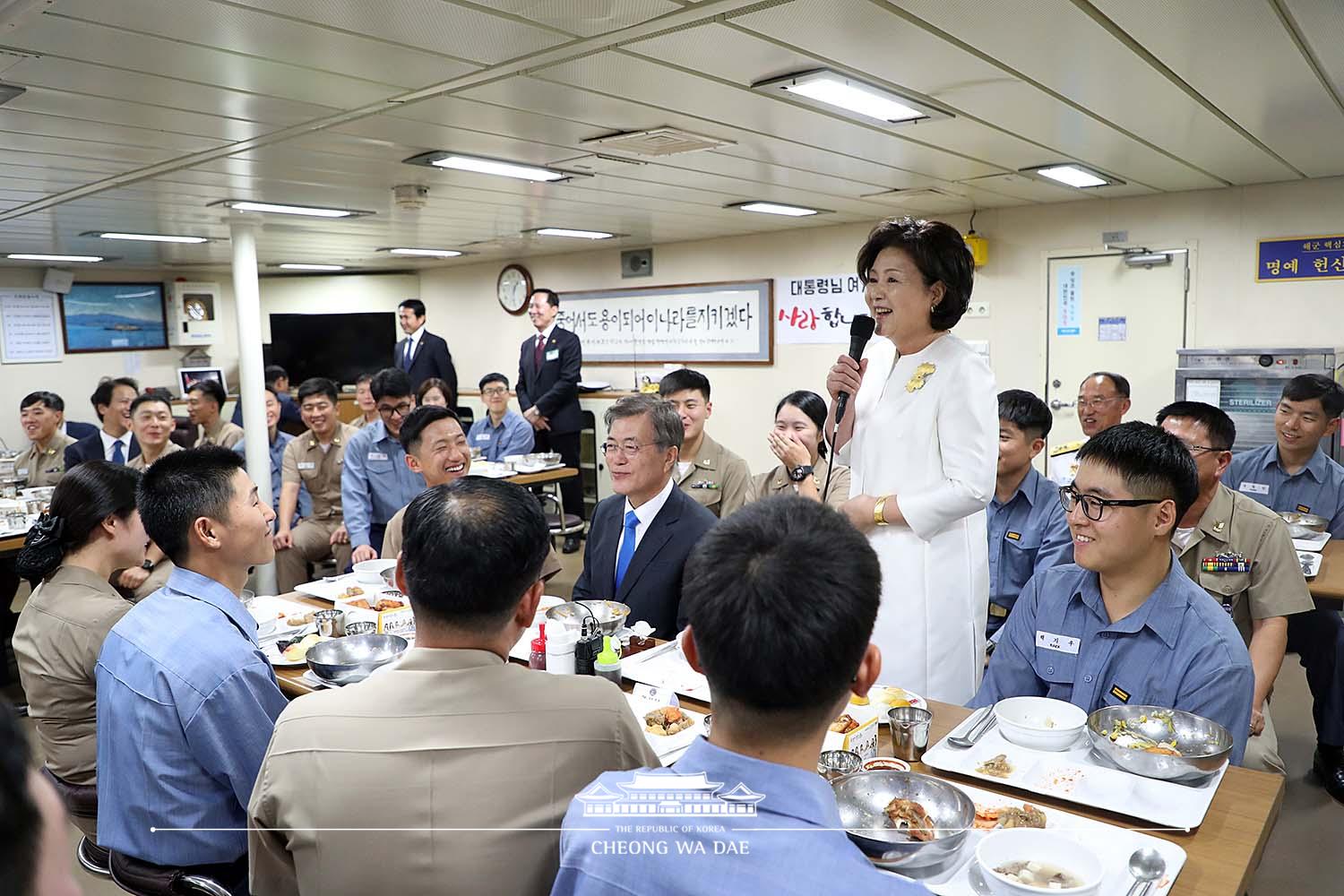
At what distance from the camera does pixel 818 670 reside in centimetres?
93

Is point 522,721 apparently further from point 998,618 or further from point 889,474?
point 998,618

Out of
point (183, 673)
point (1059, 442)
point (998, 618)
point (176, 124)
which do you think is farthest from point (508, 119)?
point (1059, 442)

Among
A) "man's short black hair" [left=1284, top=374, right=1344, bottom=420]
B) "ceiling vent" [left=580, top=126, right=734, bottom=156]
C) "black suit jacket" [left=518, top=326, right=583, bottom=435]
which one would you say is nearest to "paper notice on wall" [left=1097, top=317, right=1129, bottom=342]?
"man's short black hair" [left=1284, top=374, right=1344, bottom=420]

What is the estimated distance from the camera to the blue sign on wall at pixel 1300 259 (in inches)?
198

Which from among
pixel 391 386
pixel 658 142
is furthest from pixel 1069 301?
pixel 391 386

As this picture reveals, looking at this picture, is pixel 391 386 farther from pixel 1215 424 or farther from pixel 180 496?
pixel 1215 424

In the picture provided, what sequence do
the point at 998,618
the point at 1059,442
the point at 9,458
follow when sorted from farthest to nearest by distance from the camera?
the point at 1059,442 → the point at 9,458 → the point at 998,618

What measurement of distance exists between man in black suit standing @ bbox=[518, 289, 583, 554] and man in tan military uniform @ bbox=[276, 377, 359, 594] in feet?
6.95

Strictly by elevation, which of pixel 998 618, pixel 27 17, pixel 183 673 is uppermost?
pixel 27 17

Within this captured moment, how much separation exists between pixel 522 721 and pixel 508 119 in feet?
8.52

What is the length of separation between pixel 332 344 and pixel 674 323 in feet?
14.0

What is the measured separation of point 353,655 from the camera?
2293 mm

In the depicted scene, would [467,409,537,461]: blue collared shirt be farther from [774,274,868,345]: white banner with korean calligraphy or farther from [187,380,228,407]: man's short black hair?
[774,274,868,345]: white banner with korean calligraphy

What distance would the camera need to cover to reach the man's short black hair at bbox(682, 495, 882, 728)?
3.05 feet
